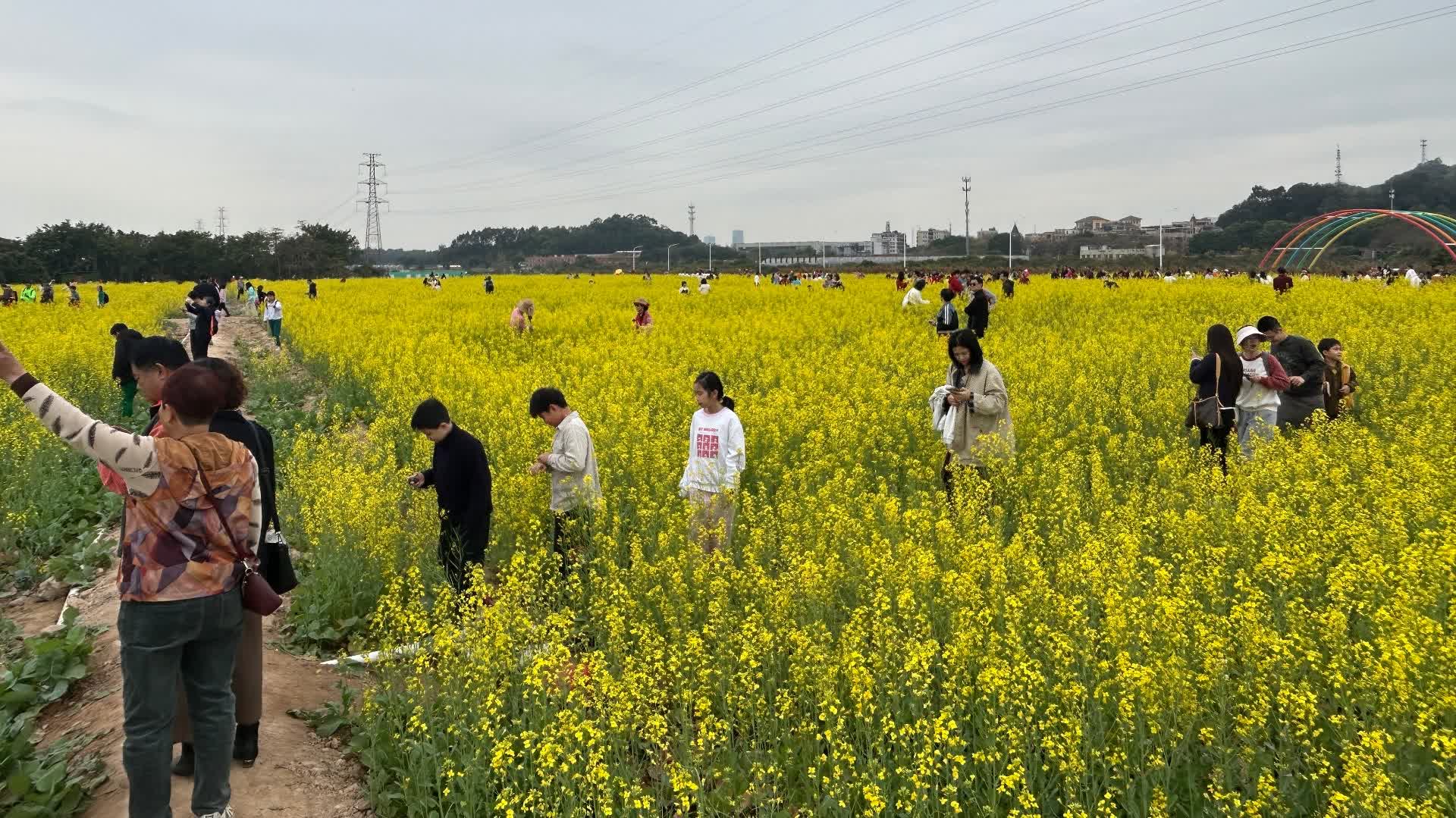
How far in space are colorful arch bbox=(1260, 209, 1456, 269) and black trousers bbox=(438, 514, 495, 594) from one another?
44445mm

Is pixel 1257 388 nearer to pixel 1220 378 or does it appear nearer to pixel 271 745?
pixel 1220 378

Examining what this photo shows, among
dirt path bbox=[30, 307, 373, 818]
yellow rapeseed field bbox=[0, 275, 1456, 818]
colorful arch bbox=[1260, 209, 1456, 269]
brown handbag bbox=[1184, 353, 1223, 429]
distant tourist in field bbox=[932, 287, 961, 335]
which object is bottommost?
dirt path bbox=[30, 307, 373, 818]

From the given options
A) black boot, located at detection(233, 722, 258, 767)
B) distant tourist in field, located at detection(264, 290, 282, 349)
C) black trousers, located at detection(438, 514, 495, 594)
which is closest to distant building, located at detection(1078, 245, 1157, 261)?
distant tourist in field, located at detection(264, 290, 282, 349)

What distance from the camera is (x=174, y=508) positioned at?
3.66 metres

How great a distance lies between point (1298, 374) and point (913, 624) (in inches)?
253

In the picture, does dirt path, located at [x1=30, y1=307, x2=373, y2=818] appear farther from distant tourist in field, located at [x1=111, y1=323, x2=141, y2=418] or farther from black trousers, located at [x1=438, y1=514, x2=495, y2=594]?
distant tourist in field, located at [x1=111, y1=323, x2=141, y2=418]

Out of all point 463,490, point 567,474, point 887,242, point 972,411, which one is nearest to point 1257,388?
point 972,411

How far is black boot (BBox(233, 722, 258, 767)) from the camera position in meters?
4.61

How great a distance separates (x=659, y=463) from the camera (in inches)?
333

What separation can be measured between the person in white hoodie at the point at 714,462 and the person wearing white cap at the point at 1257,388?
4865 mm

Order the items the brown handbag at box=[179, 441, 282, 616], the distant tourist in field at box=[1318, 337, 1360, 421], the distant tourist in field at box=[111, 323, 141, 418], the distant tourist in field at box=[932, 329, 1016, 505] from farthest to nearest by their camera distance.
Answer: the distant tourist in field at box=[1318, 337, 1360, 421], the distant tourist in field at box=[111, 323, 141, 418], the distant tourist in field at box=[932, 329, 1016, 505], the brown handbag at box=[179, 441, 282, 616]

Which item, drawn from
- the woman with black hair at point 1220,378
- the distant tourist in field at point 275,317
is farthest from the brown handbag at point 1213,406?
the distant tourist in field at point 275,317

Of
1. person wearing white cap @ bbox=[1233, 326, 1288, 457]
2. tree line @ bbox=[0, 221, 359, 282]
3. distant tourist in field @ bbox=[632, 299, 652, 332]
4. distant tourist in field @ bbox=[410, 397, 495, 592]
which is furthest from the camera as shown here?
tree line @ bbox=[0, 221, 359, 282]

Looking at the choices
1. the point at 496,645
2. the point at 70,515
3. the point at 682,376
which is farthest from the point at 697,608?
the point at 682,376
